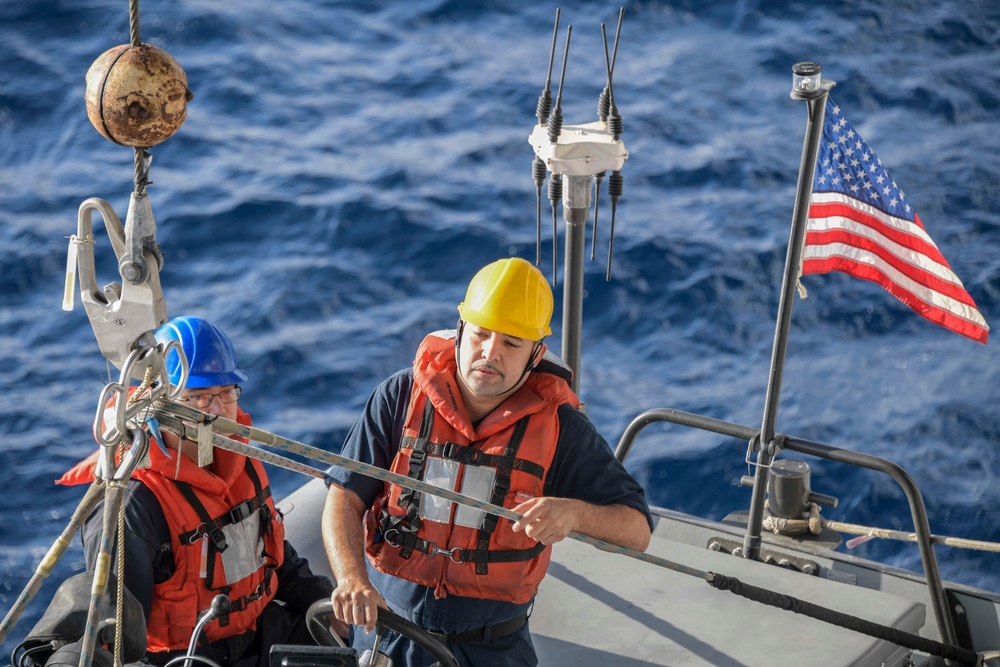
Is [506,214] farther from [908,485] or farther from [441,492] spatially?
[441,492]

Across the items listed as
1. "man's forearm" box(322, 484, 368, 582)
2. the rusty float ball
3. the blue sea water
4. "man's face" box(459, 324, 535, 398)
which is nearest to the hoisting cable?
"man's forearm" box(322, 484, 368, 582)

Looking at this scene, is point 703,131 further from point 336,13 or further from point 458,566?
point 458,566

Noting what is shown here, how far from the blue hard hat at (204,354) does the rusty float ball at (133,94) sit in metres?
1.54

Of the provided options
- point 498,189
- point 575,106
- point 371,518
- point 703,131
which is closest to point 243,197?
point 498,189

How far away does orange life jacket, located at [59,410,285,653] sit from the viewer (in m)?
3.63

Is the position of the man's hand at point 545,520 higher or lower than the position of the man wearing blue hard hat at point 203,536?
higher

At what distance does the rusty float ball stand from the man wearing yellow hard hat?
121 centimetres

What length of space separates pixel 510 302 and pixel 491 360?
0.54 feet

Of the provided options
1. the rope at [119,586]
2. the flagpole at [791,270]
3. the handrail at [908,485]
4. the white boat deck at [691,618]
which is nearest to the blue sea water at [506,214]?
the handrail at [908,485]

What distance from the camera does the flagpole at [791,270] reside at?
399 cm

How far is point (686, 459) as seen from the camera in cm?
860

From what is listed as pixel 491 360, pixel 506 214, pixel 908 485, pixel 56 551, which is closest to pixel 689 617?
pixel 908 485

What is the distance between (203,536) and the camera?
3668 millimetres

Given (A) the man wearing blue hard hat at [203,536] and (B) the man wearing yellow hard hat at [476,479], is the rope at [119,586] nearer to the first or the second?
(B) the man wearing yellow hard hat at [476,479]
